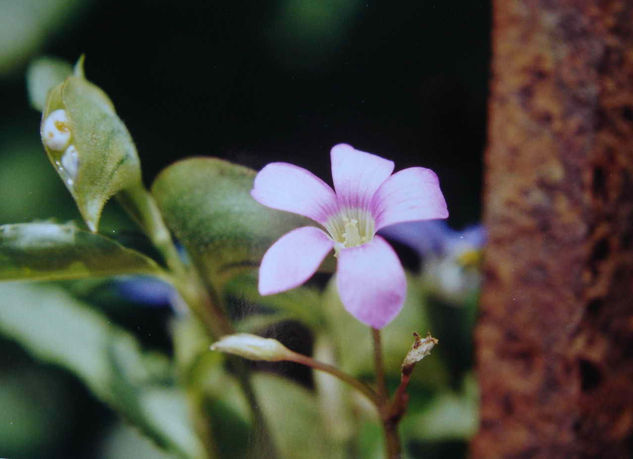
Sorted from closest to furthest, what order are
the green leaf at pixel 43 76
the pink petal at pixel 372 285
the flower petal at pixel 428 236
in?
the pink petal at pixel 372 285 < the green leaf at pixel 43 76 < the flower petal at pixel 428 236

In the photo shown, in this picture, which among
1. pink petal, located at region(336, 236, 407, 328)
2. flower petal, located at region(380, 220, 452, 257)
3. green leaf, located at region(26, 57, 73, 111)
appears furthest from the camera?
flower petal, located at region(380, 220, 452, 257)

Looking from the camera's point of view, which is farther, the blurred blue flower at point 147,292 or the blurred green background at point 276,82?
the blurred blue flower at point 147,292

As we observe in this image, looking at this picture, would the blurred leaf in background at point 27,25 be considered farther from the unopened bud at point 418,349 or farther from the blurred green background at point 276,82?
the unopened bud at point 418,349

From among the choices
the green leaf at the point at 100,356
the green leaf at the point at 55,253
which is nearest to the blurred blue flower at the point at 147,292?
the green leaf at the point at 100,356

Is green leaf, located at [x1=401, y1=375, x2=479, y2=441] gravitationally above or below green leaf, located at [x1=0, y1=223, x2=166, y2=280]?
below

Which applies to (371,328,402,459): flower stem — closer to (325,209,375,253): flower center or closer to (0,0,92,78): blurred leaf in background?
(325,209,375,253): flower center

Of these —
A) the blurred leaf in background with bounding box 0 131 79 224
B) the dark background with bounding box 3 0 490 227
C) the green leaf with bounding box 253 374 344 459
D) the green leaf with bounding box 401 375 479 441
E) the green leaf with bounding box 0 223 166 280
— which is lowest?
the green leaf with bounding box 401 375 479 441

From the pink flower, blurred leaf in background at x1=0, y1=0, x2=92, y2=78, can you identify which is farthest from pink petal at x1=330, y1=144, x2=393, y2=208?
blurred leaf in background at x1=0, y1=0, x2=92, y2=78

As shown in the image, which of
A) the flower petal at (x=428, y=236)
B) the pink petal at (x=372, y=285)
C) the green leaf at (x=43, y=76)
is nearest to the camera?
the pink petal at (x=372, y=285)
